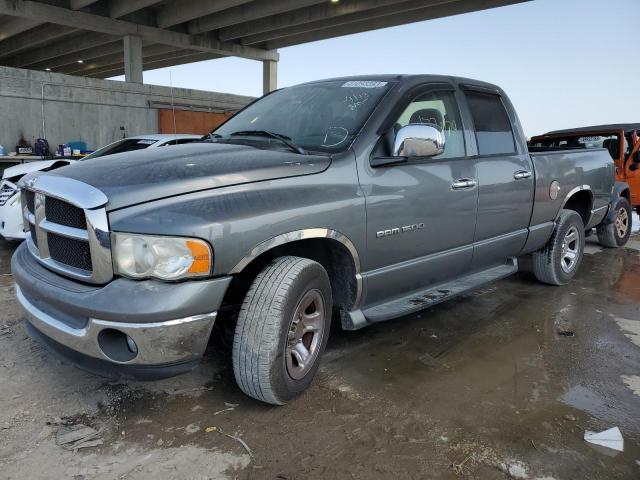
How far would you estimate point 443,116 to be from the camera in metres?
3.69

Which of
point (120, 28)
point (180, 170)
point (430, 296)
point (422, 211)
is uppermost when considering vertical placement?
point (120, 28)

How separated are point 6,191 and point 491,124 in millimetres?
5653

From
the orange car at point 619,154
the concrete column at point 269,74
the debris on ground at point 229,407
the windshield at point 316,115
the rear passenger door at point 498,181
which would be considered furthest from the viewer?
the concrete column at point 269,74

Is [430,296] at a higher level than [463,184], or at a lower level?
lower

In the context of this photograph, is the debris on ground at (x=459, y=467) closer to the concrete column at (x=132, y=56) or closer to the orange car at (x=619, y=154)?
the orange car at (x=619, y=154)

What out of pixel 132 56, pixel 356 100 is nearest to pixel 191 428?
pixel 356 100

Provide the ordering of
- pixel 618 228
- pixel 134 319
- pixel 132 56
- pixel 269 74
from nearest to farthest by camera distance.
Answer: pixel 134 319
pixel 618 228
pixel 132 56
pixel 269 74

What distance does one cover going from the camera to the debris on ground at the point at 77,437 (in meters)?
2.34

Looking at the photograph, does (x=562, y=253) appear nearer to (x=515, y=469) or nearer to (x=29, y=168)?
(x=515, y=469)

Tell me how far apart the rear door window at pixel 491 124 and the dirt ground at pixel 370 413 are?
146 cm

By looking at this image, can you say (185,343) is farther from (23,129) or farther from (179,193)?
(23,129)

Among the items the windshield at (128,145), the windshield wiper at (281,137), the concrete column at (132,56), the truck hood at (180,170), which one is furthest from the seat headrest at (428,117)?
the concrete column at (132,56)

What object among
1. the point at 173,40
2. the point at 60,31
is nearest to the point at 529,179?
the point at 173,40

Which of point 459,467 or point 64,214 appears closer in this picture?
point 459,467
